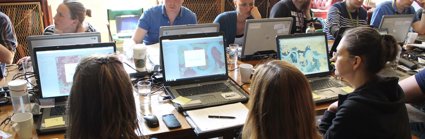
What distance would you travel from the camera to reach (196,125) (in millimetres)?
1629

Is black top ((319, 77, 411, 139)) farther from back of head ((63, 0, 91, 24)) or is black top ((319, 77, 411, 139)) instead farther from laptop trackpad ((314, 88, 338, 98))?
back of head ((63, 0, 91, 24))

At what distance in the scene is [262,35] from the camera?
101 inches

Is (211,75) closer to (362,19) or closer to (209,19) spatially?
(362,19)

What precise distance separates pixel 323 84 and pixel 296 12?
1530mm

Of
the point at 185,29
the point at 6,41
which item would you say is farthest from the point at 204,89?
the point at 6,41

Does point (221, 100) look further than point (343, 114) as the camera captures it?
Yes

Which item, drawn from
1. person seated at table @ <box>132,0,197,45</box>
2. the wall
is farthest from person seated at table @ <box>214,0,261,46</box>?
the wall

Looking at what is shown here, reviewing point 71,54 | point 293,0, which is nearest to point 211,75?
point 71,54

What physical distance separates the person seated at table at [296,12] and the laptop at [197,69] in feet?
5.04

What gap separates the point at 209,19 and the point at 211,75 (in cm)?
303

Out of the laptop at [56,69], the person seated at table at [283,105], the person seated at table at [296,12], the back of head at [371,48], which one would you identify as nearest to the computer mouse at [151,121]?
the laptop at [56,69]

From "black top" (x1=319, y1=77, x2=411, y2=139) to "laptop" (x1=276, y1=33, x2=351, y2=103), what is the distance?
69 cm

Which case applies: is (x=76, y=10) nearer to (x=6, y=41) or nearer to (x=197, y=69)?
(x=6, y=41)

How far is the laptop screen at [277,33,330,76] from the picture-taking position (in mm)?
2203
